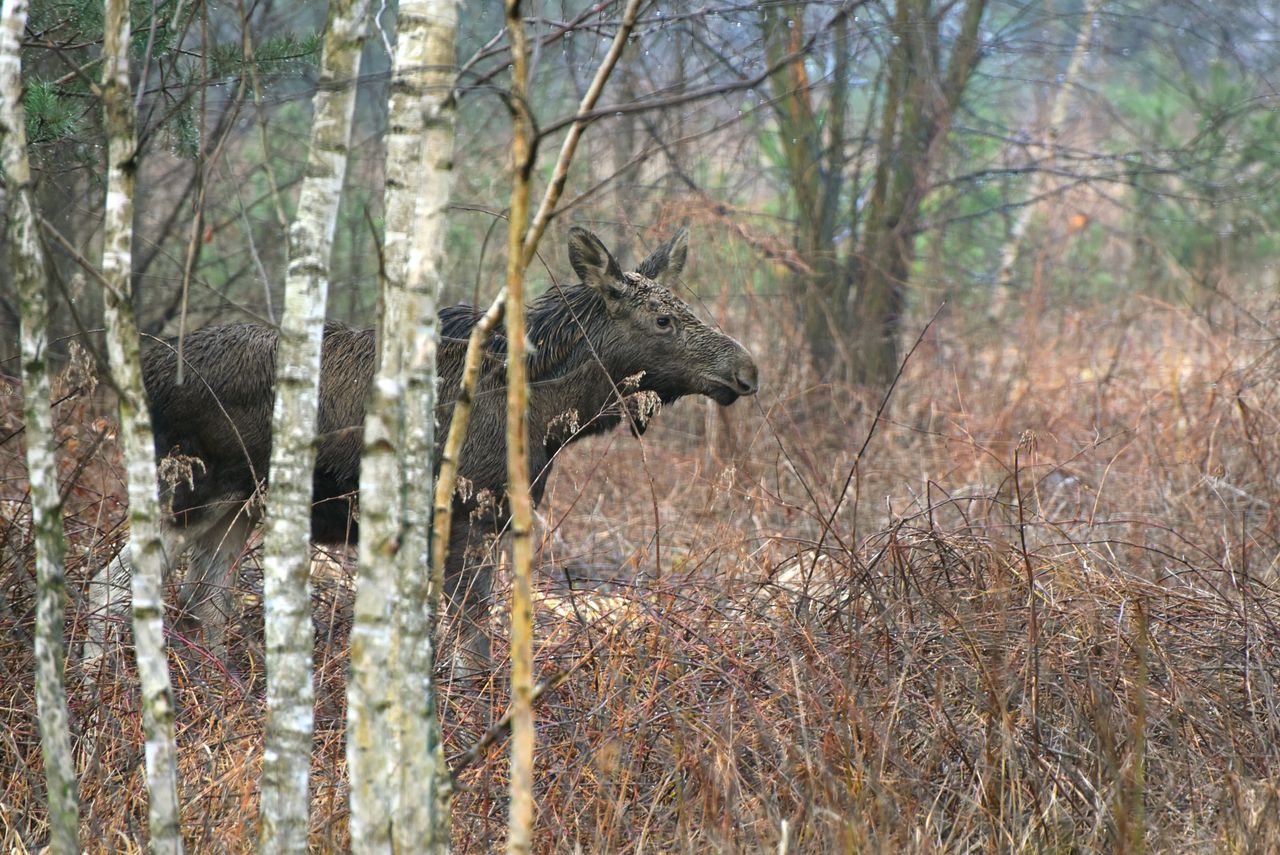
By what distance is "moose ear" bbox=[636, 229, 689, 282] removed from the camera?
6875mm

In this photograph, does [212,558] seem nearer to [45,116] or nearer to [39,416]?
[45,116]

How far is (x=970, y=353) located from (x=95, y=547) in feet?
26.6

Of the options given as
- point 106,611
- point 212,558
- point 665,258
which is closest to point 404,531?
point 106,611

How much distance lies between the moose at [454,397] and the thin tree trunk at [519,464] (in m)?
2.38

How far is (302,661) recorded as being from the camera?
2.78 m

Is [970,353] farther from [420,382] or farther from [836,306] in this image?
[420,382]

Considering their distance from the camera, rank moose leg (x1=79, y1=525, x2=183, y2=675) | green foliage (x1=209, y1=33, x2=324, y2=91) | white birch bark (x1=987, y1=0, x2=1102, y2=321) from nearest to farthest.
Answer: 1. moose leg (x1=79, y1=525, x2=183, y2=675)
2. green foliage (x1=209, y1=33, x2=324, y2=91)
3. white birch bark (x1=987, y1=0, x2=1102, y2=321)

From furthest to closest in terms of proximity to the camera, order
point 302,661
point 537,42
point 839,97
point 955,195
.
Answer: point 955,195, point 839,97, point 302,661, point 537,42

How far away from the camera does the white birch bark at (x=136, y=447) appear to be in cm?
276

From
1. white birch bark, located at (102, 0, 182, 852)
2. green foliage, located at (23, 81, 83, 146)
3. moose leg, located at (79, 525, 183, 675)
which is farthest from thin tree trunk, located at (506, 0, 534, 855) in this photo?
green foliage, located at (23, 81, 83, 146)

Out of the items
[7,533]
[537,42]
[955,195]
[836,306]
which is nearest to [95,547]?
[7,533]

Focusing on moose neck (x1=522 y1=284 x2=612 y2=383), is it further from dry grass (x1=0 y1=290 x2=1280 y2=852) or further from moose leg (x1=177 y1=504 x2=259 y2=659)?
moose leg (x1=177 y1=504 x2=259 y2=659)

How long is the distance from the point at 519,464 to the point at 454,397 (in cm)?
352

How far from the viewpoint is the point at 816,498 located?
746 centimetres
